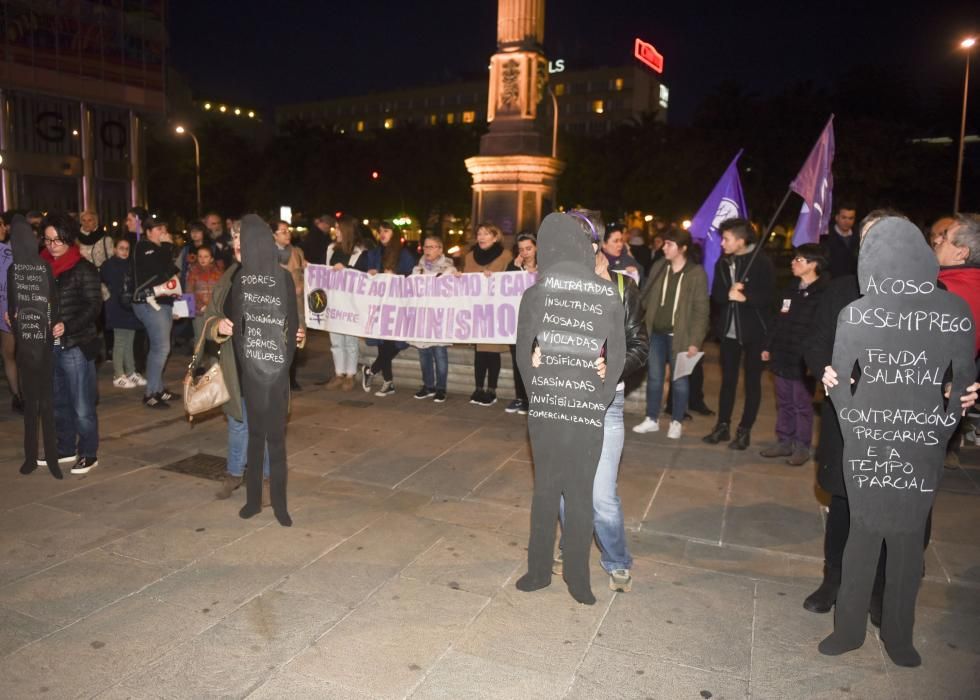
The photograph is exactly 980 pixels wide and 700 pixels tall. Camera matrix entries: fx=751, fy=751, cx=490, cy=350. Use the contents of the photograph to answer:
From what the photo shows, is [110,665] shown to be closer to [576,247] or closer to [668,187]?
[576,247]

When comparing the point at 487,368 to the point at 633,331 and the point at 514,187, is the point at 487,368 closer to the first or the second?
the point at 633,331

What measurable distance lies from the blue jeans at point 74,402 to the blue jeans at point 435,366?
12.8 ft

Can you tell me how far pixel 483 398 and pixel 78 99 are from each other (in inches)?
1001

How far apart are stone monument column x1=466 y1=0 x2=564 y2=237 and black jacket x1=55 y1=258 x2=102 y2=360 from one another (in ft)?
30.5

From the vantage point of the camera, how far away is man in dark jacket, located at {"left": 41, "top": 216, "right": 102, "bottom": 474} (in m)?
5.90

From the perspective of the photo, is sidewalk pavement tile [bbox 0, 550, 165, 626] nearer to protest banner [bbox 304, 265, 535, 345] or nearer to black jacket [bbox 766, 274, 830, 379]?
protest banner [bbox 304, 265, 535, 345]

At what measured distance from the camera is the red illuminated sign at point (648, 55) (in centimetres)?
9512

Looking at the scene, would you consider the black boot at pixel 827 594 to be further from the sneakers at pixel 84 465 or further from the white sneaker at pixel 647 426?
the sneakers at pixel 84 465

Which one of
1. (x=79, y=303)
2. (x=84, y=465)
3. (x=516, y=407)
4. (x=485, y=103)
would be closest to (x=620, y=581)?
(x=516, y=407)

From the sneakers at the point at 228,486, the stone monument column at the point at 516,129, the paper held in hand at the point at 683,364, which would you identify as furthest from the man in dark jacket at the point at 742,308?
the stone monument column at the point at 516,129

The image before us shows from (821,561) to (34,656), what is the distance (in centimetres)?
442

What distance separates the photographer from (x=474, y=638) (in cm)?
375

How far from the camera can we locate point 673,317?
755cm

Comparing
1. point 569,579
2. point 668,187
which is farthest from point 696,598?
point 668,187
